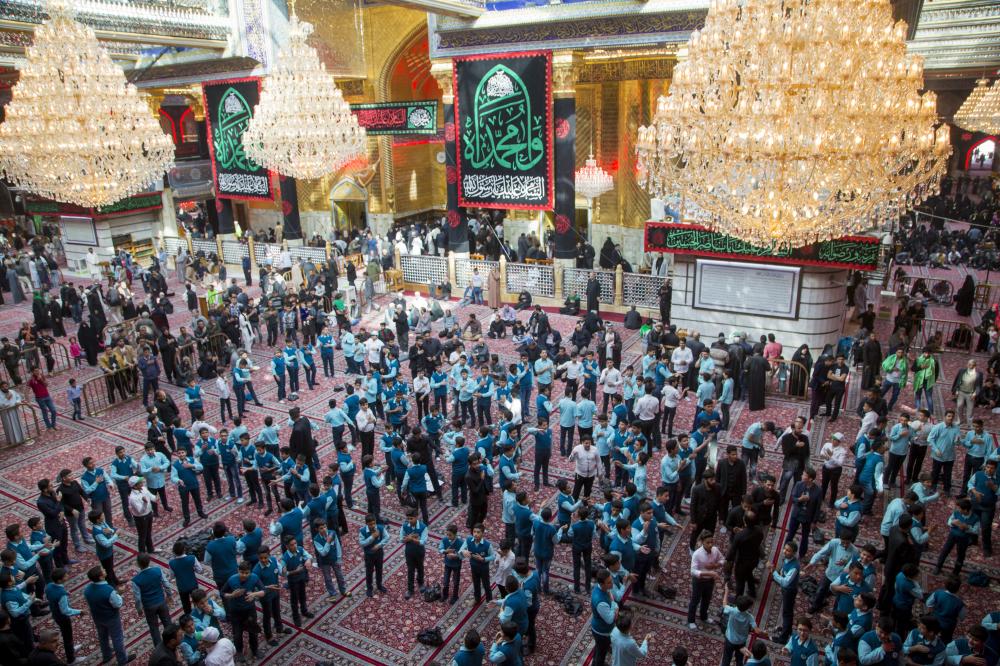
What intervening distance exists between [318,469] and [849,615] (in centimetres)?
703

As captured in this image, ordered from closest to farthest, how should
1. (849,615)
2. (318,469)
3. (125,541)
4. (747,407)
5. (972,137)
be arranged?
(849,615)
(125,541)
(318,469)
(747,407)
(972,137)

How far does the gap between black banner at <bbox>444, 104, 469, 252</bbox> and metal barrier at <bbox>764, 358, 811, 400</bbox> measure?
960 centimetres

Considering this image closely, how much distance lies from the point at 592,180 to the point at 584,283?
356cm

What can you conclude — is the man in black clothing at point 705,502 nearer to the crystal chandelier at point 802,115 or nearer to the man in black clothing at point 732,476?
the man in black clothing at point 732,476

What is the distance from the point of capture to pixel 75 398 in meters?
12.5

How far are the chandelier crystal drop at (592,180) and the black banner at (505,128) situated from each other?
2.54 m

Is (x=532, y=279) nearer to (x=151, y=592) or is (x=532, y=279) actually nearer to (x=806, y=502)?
(x=806, y=502)

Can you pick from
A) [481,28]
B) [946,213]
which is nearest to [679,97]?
[481,28]

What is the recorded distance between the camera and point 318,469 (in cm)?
1027

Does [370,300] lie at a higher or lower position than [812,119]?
lower

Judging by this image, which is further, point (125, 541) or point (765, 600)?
point (125, 541)

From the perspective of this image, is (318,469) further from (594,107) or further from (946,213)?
(946,213)

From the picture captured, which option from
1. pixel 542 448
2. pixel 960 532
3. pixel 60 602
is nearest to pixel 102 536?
pixel 60 602

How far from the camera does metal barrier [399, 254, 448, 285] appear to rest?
19.8m
